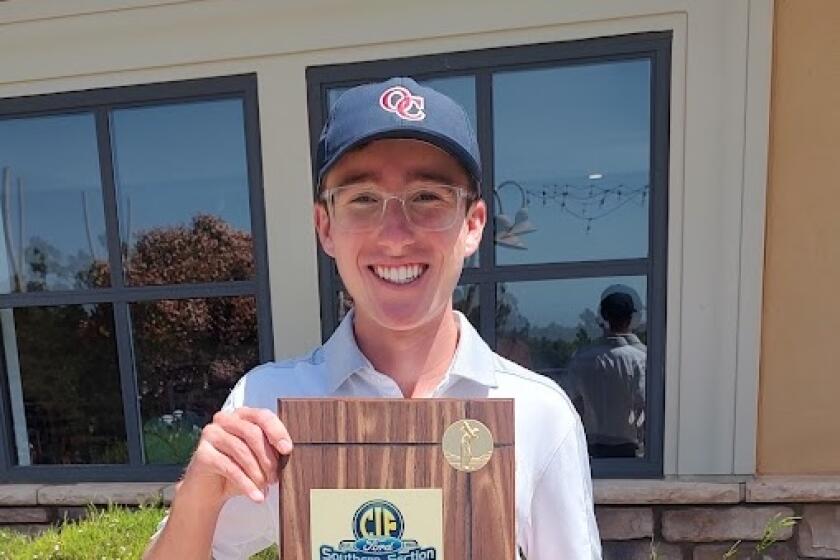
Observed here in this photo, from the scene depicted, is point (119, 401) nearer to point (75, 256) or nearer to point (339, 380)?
point (75, 256)

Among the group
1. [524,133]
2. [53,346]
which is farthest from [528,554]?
[53,346]

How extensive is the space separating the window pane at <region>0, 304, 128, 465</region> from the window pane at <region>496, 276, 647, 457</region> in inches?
80.0

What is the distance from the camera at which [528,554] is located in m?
0.99

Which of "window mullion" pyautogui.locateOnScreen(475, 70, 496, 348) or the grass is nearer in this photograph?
the grass

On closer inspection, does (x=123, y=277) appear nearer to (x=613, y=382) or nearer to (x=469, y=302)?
(x=469, y=302)

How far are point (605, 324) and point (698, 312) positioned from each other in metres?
0.40

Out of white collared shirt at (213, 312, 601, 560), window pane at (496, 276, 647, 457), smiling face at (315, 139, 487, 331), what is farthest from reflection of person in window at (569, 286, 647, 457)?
smiling face at (315, 139, 487, 331)

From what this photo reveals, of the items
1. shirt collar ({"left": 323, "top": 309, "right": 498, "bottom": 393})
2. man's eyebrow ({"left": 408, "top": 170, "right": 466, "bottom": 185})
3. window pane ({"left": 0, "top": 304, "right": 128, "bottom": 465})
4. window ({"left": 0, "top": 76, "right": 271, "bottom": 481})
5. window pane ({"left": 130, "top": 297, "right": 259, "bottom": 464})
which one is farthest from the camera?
window pane ({"left": 0, "top": 304, "right": 128, "bottom": 465})

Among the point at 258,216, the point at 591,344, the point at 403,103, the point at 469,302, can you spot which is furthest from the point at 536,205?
the point at 403,103

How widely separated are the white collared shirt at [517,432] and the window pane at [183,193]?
1846 mm

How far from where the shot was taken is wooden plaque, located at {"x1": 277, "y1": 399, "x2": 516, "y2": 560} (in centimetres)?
84

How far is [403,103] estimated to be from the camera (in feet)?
3.04

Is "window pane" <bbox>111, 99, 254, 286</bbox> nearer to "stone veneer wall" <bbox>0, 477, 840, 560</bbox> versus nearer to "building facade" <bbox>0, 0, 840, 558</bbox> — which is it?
"building facade" <bbox>0, 0, 840, 558</bbox>

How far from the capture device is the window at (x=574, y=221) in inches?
97.5
